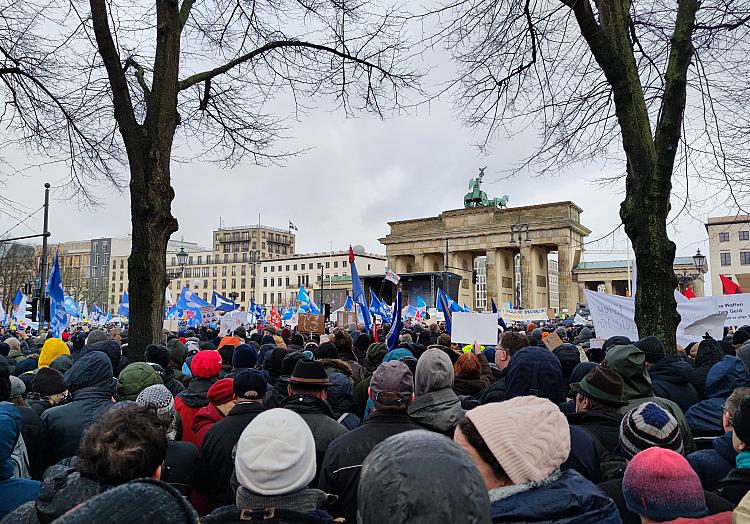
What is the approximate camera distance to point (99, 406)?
166 inches

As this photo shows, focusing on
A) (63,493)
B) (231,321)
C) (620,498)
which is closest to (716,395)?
(620,498)

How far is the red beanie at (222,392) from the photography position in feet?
15.1

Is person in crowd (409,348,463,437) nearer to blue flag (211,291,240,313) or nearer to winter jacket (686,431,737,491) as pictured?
winter jacket (686,431,737,491)

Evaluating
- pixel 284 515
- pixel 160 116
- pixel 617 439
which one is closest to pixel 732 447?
pixel 617 439

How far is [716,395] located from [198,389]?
170 inches

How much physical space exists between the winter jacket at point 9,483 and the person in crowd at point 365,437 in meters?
1.48

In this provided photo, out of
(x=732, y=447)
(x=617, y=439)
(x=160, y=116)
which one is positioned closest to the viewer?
(x=732, y=447)

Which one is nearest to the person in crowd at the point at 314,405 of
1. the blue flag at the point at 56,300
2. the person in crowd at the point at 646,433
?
the person in crowd at the point at 646,433

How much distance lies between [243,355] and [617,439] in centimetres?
377

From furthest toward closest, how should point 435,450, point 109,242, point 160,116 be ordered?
point 109,242
point 160,116
point 435,450

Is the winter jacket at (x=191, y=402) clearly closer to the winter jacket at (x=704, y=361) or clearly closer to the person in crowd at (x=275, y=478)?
the person in crowd at (x=275, y=478)

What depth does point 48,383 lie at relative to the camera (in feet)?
17.2

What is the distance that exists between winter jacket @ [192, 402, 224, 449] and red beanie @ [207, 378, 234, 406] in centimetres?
6

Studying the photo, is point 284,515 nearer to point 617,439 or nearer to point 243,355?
point 617,439
